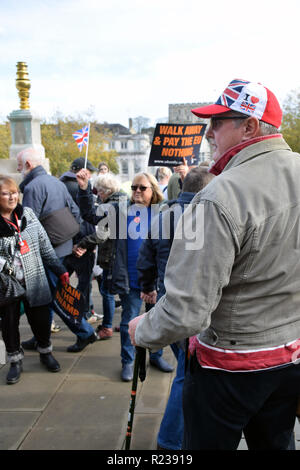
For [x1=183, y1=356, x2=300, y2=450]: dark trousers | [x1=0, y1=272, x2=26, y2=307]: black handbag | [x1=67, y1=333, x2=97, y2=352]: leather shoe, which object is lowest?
[x1=67, y1=333, x2=97, y2=352]: leather shoe

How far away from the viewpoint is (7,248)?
391 centimetres

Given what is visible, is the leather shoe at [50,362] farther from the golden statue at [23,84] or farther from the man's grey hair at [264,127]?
the golden statue at [23,84]

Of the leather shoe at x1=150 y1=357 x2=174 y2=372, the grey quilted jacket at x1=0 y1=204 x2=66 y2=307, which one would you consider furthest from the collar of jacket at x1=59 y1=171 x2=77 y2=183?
the leather shoe at x1=150 y1=357 x2=174 y2=372

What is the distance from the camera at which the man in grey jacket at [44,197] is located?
15.4 ft

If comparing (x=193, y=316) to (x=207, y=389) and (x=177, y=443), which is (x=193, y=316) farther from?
(x=177, y=443)

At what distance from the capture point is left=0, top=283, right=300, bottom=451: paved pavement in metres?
3.06

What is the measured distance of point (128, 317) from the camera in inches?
165

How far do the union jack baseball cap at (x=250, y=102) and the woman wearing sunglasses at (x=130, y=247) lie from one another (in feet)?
7.63

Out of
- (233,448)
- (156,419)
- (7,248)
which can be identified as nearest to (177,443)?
(156,419)

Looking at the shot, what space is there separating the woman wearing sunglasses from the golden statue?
6.63m

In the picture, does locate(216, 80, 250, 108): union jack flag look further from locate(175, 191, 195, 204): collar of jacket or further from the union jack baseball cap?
locate(175, 191, 195, 204): collar of jacket

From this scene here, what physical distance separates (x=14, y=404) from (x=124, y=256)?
64.8 inches

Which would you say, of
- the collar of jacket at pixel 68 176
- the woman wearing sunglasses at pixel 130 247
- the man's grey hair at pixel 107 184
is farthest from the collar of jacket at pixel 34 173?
the collar of jacket at pixel 68 176

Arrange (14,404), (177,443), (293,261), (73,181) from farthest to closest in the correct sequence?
(73,181) < (14,404) < (177,443) < (293,261)
